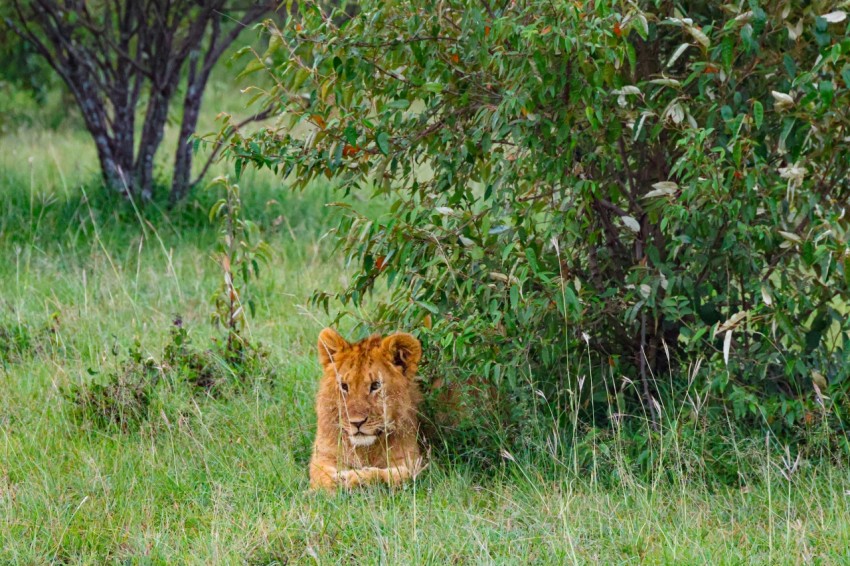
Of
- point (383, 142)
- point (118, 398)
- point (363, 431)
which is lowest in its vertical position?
point (118, 398)

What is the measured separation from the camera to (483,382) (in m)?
4.99

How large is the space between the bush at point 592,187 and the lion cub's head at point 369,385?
0.62 feet

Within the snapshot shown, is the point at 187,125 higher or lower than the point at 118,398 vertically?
higher

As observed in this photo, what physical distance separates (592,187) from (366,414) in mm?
1283

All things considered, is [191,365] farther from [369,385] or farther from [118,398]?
[369,385]

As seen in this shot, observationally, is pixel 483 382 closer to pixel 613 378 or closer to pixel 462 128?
pixel 613 378

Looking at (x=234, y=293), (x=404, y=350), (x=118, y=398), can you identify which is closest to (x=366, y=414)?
(x=404, y=350)

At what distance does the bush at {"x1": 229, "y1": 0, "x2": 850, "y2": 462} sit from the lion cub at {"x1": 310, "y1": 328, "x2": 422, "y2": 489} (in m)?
0.24

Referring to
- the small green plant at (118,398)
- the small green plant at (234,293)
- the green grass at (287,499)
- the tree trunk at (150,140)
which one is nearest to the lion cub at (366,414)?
the green grass at (287,499)

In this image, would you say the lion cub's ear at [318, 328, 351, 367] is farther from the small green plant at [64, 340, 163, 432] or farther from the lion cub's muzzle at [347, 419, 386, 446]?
the small green plant at [64, 340, 163, 432]

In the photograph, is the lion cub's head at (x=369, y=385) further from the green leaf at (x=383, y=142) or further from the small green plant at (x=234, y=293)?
the small green plant at (x=234, y=293)

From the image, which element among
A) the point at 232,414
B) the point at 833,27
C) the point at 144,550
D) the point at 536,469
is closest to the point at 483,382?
the point at 536,469

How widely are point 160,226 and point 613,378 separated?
5.12m

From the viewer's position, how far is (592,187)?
431 centimetres
